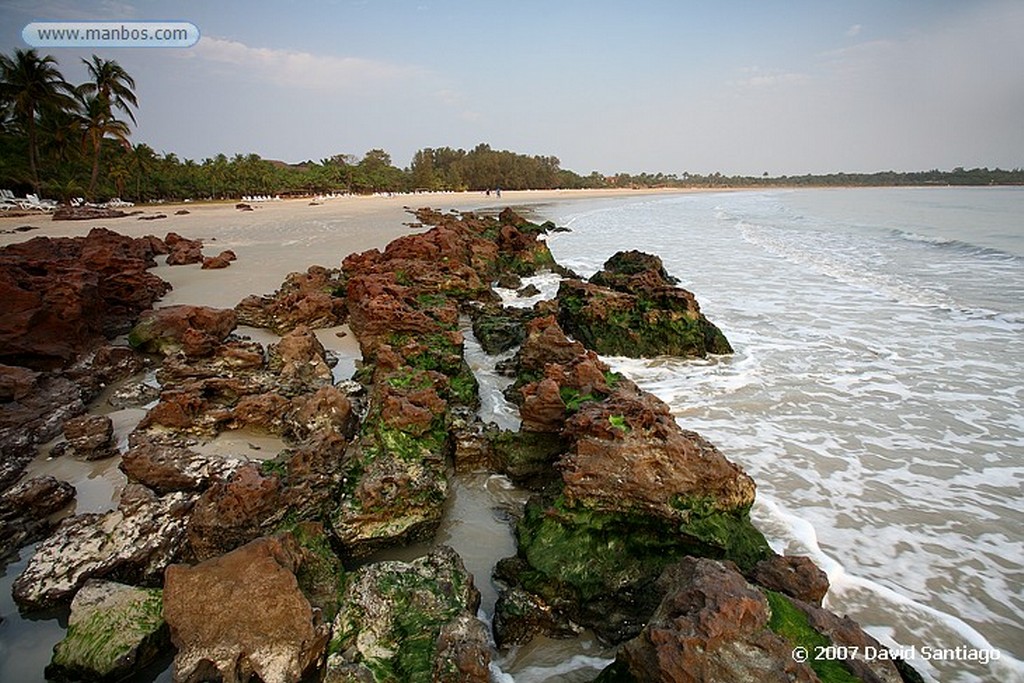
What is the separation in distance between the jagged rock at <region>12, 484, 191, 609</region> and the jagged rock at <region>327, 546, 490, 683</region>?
1.44 metres

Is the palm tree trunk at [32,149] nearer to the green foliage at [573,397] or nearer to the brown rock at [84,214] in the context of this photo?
the brown rock at [84,214]

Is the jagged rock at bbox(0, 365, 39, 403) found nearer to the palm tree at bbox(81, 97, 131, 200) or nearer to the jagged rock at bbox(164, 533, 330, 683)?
the jagged rock at bbox(164, 533, 330, 683)

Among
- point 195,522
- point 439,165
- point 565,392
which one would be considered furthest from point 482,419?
point 439,165

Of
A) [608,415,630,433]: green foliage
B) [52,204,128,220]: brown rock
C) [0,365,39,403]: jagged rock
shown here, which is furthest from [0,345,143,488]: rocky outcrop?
[52,204,128,220]: brown rock

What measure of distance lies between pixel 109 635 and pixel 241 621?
776mm

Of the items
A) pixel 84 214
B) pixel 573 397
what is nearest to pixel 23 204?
pixel 84 214

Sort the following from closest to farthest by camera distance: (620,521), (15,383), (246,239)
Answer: (620,521)
(15,383)
(246,239)

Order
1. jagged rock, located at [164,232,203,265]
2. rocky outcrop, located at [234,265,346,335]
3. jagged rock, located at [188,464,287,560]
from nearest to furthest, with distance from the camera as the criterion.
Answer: jagged rock, located at [188,464,287,560]
rocky outcrop, located at [234,265,346,335]
jagged rock, located at [164,232,203,265]

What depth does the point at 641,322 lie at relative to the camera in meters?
8.29

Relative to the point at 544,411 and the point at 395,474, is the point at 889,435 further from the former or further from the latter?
the point at 395,474

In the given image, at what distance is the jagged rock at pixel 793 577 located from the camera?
9.08 feet

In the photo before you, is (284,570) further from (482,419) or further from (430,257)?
(430,257)

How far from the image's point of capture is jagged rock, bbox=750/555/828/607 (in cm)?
277

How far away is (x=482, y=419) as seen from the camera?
5.79 metres
